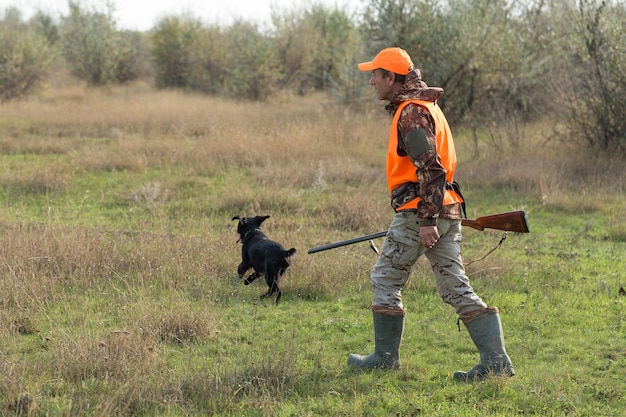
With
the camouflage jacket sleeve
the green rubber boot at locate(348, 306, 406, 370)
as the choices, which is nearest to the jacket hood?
the camouflage jacket sleeve

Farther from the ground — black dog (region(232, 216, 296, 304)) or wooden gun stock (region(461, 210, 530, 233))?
wooden gun stock (region(461, 210, 530, 233))

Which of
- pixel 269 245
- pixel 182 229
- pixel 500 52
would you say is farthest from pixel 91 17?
pixel 269 245

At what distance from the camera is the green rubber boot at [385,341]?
4.43 m

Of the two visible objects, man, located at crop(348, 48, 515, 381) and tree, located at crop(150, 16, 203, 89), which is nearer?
man, located at crop(348, 48, 515, 381)

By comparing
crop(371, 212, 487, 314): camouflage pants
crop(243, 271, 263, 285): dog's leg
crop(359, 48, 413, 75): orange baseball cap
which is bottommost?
crop(243, 271, 263, 285): dog's leg

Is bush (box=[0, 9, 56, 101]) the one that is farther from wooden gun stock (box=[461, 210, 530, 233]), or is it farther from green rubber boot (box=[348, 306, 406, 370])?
wooden gun stock (box=[461, 210, 530, 233])

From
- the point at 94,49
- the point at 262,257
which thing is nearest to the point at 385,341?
the point at 262,257

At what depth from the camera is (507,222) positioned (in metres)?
4.57

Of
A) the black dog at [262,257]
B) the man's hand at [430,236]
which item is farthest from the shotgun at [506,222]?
the black dog at [262,257]

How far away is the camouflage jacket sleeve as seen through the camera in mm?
4023

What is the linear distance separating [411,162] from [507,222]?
836 mm

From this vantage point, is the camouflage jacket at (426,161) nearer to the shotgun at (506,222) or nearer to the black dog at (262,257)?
the shotgun at (506,222)

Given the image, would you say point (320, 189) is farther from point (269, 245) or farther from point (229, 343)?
point (229, 343)

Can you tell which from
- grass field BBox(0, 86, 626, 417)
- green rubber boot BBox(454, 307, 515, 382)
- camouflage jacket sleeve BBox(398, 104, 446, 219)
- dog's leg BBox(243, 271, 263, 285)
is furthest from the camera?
dog's leg BBox(243, 271, 263, 285)
